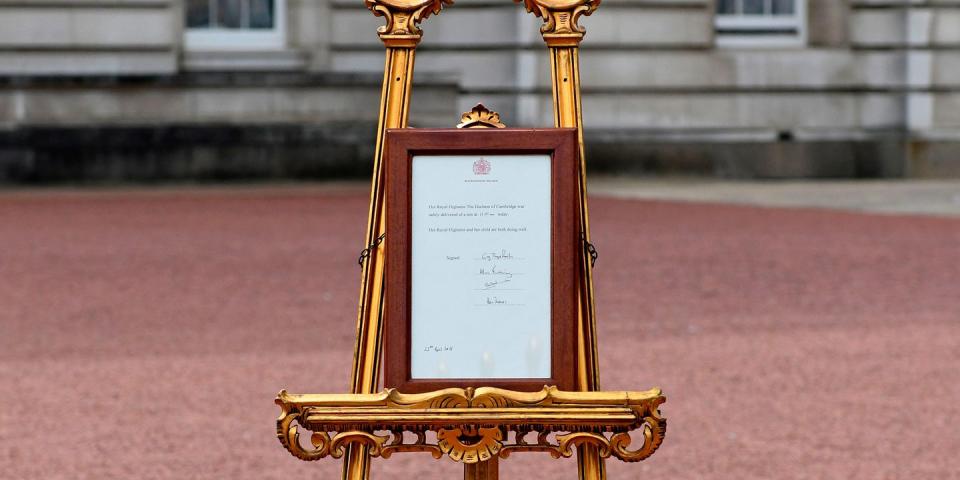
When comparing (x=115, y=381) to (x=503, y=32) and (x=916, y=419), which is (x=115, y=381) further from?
(x=503, y=32)

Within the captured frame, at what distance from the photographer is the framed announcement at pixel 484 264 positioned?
3.73 m

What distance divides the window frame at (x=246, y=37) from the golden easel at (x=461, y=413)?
18649mm

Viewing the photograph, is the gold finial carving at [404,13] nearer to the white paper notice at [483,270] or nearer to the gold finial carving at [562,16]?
the gold finial carving at [562,16]

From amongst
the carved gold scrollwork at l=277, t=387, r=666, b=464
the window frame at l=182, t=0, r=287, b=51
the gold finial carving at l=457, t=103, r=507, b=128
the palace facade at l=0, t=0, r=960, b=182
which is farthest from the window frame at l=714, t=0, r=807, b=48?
the carved gold scrollwork at l=277, t=387, r=666, b=464

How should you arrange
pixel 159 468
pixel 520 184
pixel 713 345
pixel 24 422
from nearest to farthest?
1. pixel 520 184
2. pixel 159 468
3. pixel 24 422
4. pixel 713 345

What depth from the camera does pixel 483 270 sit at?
376 cm

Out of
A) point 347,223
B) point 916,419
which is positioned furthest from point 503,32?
point 916,419

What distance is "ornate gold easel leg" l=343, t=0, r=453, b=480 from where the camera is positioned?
149 inches

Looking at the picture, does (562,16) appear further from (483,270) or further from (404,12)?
(483,270)

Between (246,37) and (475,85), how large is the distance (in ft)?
9.10

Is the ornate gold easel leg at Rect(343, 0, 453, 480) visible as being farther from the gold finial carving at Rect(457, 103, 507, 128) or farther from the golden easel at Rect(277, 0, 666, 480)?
the gold finial carving at Rect(457, 103, 507, 128)

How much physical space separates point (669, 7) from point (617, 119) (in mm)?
1409

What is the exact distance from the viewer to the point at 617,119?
21.9m
